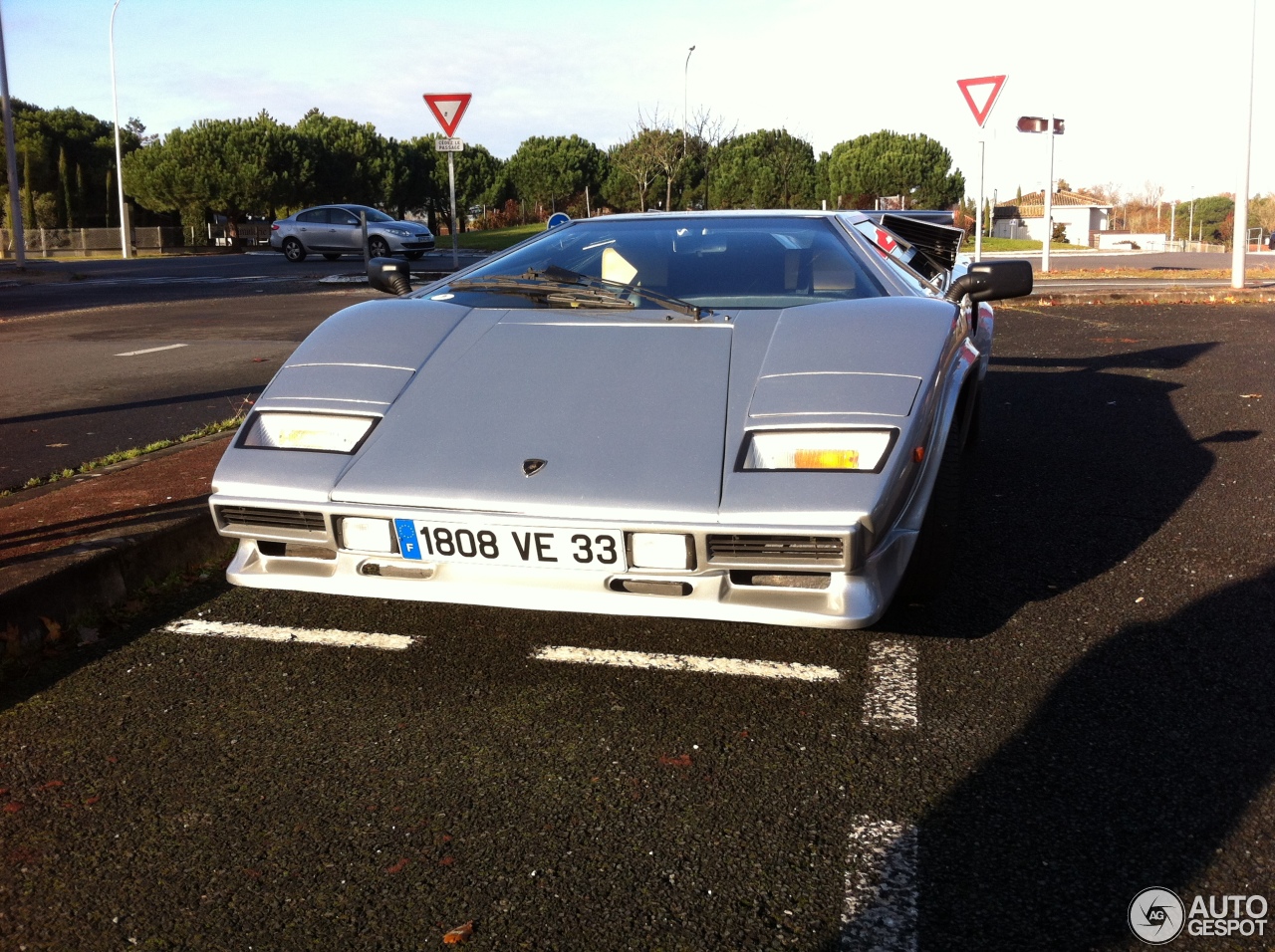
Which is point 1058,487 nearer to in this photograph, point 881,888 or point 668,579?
point 668,579

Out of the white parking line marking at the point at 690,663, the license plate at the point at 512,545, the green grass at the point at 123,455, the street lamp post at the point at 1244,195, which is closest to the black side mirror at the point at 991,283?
the white parking line marking at the point at 690,663

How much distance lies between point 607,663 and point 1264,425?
445cm

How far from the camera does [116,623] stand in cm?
332

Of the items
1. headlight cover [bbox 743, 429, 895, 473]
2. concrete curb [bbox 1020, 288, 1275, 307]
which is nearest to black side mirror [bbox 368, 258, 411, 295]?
headlight cover [bbox 743, 429, 895, 473]

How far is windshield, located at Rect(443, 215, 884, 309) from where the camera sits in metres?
3.57

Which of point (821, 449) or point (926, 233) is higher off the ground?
point (926, 233)

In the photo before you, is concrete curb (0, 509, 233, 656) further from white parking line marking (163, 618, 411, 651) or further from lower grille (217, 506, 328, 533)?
lower grille (217, 506, 328, 533)

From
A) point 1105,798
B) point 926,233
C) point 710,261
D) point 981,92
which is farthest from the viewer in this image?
point 981,92

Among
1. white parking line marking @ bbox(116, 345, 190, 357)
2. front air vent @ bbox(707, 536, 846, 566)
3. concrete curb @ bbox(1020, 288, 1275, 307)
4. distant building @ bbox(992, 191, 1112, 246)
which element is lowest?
front air vent @ bbox(707, 536, 846, 566)

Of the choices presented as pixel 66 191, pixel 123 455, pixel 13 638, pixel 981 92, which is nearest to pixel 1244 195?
pixel 981 92

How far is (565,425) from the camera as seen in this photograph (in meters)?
2.81

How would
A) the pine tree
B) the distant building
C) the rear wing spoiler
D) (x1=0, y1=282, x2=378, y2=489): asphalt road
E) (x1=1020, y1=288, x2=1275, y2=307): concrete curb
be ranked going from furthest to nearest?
1. the distant building
2. the pine tree
3. (x1=1020, y1=288, x2=1275, y2=307): concrete curb
4. (x1=0, y1=282, x2=378, y2=489): asphalt road
5. the rear wing spoiler

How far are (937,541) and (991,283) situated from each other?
1.16m

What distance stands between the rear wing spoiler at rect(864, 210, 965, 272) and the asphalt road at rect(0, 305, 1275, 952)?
77.5 inches
